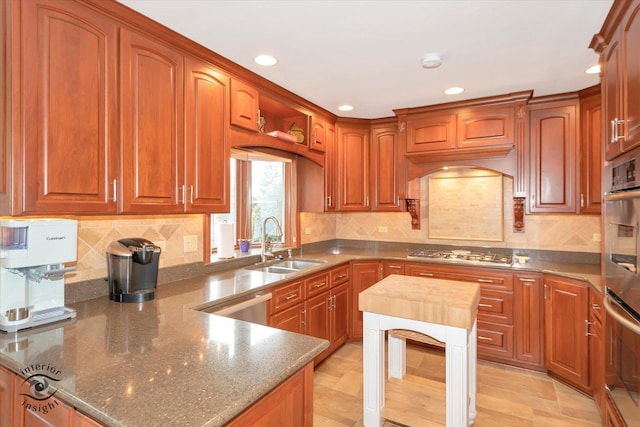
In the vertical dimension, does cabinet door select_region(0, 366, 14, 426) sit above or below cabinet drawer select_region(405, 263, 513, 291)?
below

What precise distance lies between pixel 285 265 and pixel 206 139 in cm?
153

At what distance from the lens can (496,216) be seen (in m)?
3.45

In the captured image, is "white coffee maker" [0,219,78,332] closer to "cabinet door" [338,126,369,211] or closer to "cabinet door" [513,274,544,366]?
"cabinet door" [338,126,369,211]

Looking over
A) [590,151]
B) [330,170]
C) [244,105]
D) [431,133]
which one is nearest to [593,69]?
[590,151]

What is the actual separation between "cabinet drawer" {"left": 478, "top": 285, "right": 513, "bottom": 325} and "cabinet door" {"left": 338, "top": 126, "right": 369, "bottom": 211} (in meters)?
1.51

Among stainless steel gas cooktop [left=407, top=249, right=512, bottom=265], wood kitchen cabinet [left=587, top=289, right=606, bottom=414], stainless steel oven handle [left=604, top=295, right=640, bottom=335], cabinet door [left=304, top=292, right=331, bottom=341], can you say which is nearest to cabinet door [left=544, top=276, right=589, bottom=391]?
wood kitchen cabinet [left=587, top=289, right=606, bottom=414]

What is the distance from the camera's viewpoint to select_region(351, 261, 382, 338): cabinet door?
3436 millimetres

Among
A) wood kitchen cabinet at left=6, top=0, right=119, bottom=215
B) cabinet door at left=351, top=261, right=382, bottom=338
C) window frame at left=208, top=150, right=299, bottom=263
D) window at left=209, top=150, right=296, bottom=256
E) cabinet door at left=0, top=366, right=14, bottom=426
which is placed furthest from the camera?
cabinet door at left=351, top=261, right=382, bottom=338

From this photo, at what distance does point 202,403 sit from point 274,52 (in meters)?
2.01

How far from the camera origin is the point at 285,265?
325 centimetres

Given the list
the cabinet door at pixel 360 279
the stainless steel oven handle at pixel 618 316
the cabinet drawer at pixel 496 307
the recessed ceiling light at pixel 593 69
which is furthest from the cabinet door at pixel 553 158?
the cabinet door at pixel 360 279

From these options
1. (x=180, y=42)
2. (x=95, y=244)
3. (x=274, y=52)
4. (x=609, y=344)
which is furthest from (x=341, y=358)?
(x=180, y=42)

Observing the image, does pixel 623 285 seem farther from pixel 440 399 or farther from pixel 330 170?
pixel 330 170

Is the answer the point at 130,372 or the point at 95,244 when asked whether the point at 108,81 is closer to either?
the point at 95,244
